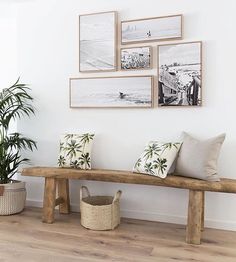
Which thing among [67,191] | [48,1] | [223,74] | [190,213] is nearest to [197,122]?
[223,74]

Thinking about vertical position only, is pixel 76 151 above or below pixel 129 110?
below

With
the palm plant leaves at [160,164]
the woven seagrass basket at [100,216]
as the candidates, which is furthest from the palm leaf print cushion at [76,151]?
the palm plant leaves at [160,164]

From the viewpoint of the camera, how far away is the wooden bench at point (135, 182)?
8.08 ft

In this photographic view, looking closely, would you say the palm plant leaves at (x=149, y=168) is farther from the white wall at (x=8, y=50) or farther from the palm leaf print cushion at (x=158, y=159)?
the white wall at (x=8, y=50)

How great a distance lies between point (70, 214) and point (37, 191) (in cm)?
57

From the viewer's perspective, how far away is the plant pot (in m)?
3.15

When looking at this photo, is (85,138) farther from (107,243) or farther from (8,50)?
(8,50)

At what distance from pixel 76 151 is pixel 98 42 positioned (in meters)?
1.18

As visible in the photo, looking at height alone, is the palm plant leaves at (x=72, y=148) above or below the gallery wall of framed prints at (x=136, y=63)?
below

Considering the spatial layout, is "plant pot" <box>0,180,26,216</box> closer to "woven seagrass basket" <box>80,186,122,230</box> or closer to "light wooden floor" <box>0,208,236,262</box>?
"light wooden floor" <box>0,208,236,262</box>

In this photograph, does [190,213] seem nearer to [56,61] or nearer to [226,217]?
[226,217]

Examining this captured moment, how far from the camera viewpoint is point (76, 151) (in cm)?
302

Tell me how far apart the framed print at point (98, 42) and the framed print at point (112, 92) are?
14cm

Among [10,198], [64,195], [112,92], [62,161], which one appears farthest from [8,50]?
[64,195]
